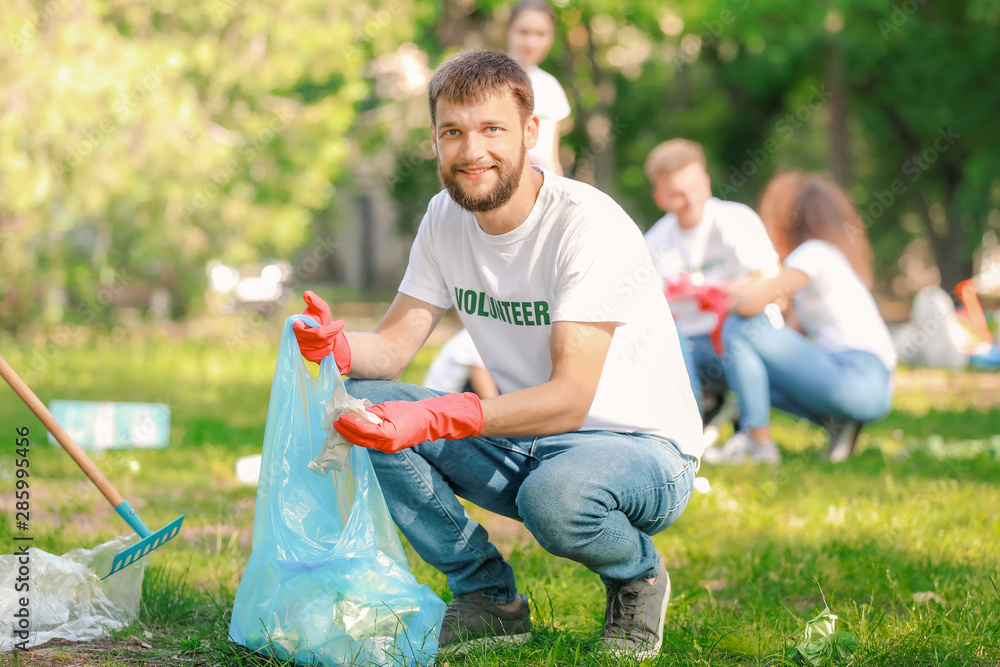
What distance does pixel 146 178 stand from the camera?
912 centimetres

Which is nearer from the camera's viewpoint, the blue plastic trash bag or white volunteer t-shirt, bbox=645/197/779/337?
the blue plastic trash bag

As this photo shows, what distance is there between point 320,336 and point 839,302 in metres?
3.36

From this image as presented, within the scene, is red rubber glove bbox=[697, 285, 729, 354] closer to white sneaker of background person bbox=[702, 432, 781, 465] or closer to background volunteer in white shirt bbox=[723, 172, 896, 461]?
background volunteer in white shirt bbox=[723, 172, 896, 461]

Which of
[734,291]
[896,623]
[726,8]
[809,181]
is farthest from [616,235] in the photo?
[726,8]

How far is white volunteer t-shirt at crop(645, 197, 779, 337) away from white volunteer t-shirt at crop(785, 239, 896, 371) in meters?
0.18

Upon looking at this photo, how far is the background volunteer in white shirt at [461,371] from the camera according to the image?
496 centimetres

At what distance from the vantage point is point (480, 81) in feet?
7.70

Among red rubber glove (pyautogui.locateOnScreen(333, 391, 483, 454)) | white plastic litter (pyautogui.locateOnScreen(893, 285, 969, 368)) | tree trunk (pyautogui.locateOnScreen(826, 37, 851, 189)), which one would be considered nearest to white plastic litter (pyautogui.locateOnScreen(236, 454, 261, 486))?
red rubber glove (pyautogui.locateOnScreen(333, 391, 483, 454))

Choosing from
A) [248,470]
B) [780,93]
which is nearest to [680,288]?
[248,470]

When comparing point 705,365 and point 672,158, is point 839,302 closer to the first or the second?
point 705,365

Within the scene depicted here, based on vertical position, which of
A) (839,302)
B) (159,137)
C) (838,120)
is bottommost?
(839,302)

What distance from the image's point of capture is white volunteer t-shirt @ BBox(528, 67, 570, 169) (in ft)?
15.4

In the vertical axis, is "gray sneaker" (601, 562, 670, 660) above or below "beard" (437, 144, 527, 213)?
below

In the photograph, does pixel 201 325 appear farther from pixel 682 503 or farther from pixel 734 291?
pixel 682 503
